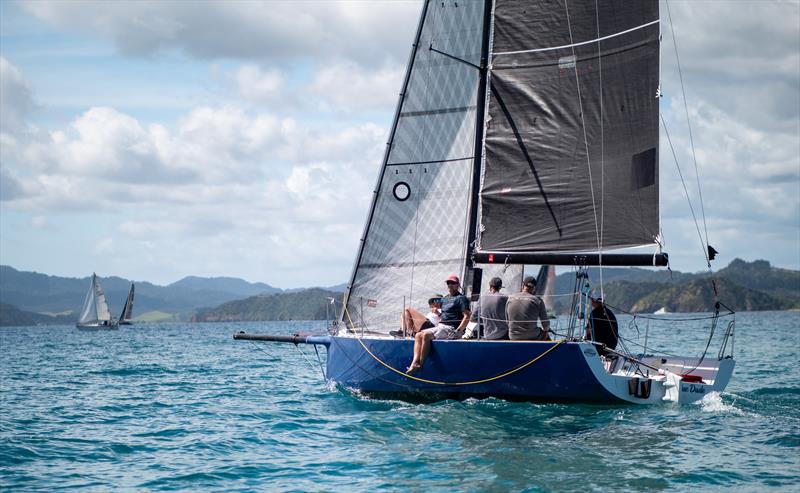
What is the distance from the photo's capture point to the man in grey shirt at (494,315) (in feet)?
51.6

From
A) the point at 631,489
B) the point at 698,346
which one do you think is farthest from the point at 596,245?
the point at 698,346

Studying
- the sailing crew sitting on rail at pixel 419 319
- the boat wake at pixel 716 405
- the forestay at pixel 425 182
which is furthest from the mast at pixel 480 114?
the boat wake at pixel 716 405

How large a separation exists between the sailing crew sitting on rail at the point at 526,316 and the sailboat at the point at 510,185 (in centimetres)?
57

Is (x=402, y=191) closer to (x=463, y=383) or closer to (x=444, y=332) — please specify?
(x=444, y=332)

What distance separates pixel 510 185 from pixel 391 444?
20.8ft

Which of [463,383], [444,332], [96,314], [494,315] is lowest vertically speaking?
[463,383]

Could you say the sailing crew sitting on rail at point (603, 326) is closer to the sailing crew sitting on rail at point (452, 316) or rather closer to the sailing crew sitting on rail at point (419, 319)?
the sailing crew sitting on rail at point (452, 316)

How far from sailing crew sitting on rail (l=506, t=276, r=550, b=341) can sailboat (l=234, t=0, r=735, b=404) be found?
0.57 metres

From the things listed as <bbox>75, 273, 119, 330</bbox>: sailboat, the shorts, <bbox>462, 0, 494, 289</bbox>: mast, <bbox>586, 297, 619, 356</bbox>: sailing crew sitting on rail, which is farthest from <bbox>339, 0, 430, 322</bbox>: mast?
<bbox>75, 273, 119, 330</bbox>: sailboat

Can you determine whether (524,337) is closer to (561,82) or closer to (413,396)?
(413,396)

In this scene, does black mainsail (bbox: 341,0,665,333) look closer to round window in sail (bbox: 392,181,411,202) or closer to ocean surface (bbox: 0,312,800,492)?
round window in sail (bbox: 392,181,411,202)

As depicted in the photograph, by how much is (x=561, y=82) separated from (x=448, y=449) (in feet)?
26.7

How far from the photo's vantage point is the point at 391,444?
13234mm

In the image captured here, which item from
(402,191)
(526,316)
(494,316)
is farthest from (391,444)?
(402,191)
